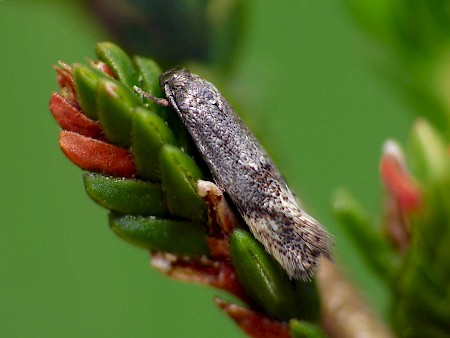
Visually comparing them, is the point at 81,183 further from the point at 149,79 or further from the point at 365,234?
the point at 149,79

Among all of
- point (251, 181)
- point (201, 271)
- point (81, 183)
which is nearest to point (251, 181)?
point (251, 181)

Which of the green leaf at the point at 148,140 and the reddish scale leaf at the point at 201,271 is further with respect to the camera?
the reddish scale leaf at the point at 201,271

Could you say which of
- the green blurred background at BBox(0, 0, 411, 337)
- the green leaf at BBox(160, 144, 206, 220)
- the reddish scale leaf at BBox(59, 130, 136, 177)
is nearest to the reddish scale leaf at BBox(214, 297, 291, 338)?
the green leaf at BBox(160, 144, 206, 220)

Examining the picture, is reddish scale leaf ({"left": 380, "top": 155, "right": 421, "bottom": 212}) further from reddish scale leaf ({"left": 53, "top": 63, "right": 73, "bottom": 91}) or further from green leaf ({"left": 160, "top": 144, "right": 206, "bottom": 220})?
reddish scale leaf ({"left": 53, "top": 63, "right": 73, "bottom": 91})

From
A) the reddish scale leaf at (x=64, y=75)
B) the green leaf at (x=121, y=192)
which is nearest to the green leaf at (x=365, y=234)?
the green leaf at (x=121, y=192)

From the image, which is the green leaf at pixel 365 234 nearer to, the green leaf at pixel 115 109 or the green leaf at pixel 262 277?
the green leaf at pixel 262 277

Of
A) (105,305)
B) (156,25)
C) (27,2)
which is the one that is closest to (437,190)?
(156,25)

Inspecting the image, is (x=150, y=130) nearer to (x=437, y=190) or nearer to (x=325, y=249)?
(x=325, y=249)
